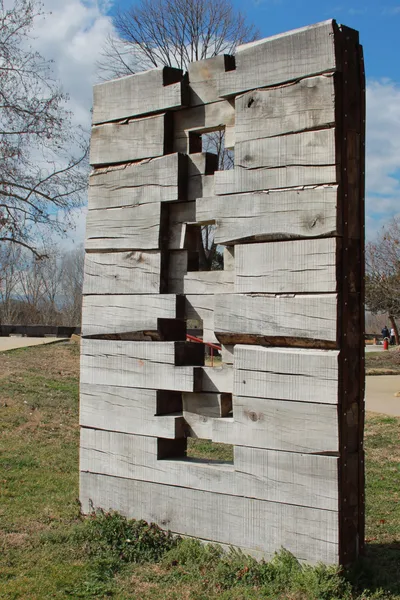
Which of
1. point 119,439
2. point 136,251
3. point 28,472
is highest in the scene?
point 136,251

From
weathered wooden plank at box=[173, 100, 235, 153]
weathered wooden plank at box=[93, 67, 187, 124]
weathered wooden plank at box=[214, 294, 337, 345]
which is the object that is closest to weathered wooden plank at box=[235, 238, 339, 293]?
weathered wooden plank at box=[214, 294, 337, 345]

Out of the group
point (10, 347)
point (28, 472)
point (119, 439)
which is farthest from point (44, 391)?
point (119, 439)

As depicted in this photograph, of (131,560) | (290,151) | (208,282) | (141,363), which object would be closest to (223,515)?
(131,560)

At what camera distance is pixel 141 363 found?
4.40 m

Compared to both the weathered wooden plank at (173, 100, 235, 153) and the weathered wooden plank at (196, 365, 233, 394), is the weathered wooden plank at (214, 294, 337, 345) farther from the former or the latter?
the weathered wooden plank at (173, 100, 235, 153)

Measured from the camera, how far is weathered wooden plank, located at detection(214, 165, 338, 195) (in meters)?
3.60

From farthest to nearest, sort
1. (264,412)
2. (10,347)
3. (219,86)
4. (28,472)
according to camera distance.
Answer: (10,347), (28,472), (219,86), (264,412)

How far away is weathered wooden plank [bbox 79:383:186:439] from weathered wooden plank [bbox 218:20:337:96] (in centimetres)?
204

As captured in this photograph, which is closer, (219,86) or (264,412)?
(264,412)

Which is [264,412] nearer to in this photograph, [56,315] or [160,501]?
[160,501]

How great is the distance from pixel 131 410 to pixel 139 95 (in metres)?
2.19

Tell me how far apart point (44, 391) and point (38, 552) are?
22.1 feet

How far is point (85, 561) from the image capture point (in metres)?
3.99

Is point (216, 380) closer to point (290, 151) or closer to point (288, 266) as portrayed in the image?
point (288, 266)
